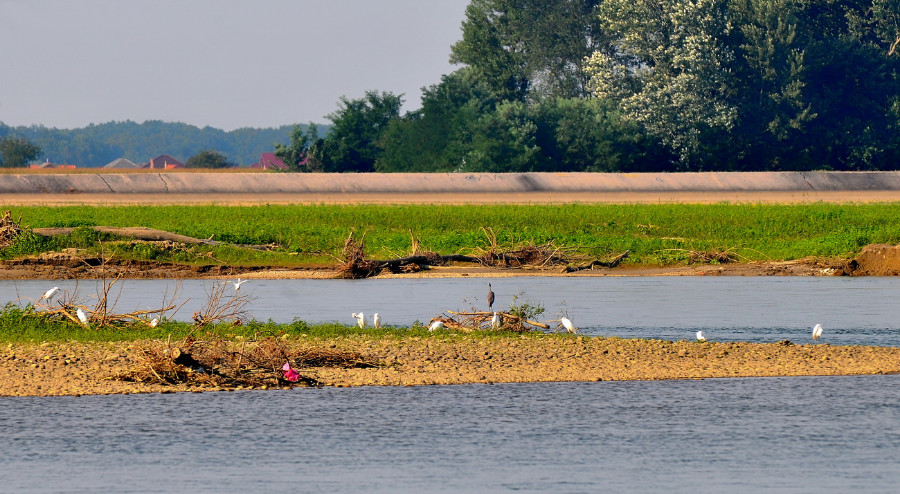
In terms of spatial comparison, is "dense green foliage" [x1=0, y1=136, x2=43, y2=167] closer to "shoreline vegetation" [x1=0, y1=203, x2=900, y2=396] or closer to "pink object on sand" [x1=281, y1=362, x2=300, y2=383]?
"shoreline vegetation" [x1=0, y1=203, x2=900, y2=396]

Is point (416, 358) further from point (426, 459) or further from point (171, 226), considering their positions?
point (171, 226)

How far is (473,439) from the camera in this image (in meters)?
14.1

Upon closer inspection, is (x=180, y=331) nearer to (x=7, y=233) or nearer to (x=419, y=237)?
(x=7, y=233)

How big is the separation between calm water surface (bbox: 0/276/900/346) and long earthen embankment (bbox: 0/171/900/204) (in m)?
28.7

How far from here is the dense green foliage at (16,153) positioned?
165675 mm

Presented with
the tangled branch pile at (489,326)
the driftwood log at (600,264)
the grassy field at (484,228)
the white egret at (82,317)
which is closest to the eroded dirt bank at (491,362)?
the tangled branch pile at (489,326)

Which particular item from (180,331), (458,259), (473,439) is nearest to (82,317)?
(180,331)

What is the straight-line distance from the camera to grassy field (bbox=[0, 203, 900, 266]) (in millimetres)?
38469

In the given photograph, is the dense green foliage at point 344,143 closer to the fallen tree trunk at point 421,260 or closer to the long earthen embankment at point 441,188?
the long earthen embankment at point 441,188

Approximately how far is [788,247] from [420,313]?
61.2 ft

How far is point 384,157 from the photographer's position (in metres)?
83.1

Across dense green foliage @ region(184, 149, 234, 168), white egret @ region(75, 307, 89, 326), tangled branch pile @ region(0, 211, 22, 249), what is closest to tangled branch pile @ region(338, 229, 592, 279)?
tangled branch pile @ region(0, 211, 22, 249)

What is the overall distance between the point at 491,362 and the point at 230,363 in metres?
3.68

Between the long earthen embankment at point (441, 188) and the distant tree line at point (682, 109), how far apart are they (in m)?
9.23
